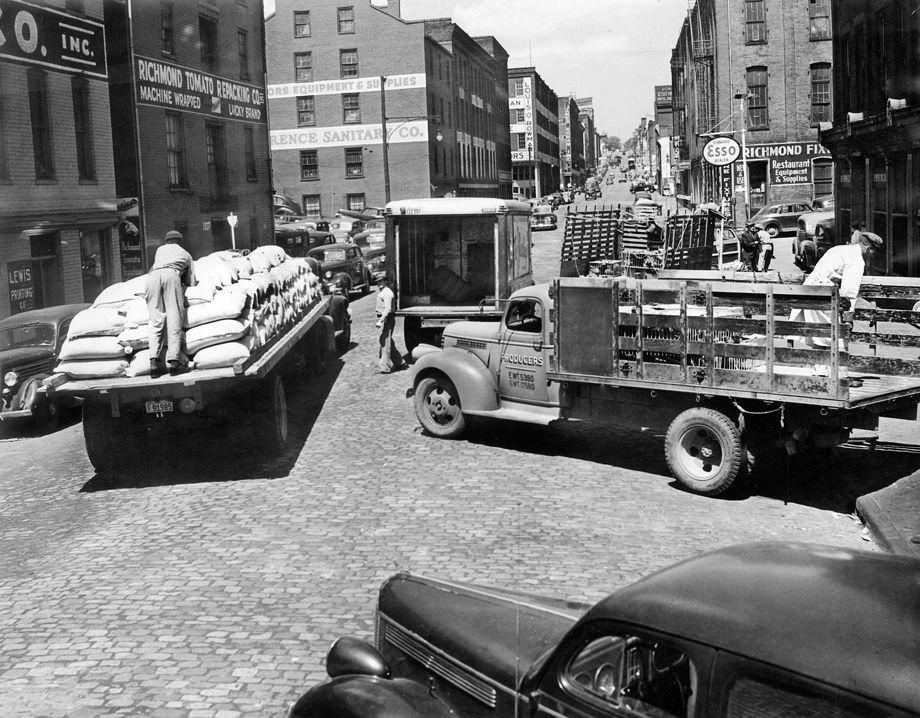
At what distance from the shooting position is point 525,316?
12.0m

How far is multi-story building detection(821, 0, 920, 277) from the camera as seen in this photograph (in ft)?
78.7

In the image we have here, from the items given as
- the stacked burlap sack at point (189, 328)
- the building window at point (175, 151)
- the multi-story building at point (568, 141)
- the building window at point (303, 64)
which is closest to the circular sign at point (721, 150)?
the building window at point (175, 151)

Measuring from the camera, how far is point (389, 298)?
16938 millimetres

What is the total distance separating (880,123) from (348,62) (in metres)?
37.3

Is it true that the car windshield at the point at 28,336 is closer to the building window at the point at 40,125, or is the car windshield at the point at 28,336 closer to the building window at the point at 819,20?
the building window at the point at 40,125

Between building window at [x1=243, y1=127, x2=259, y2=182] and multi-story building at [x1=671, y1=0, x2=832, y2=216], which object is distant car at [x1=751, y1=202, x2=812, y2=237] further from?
building window at [x1=243, y1=127, x2=259, y2=182]

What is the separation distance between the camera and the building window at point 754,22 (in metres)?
45.0

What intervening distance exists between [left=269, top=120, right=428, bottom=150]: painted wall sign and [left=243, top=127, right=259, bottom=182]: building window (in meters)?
20.1

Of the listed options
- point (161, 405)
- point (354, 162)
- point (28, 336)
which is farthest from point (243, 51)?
point (161, 405)

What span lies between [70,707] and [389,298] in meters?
11.6

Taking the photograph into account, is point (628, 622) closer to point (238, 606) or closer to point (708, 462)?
point (238, 606)

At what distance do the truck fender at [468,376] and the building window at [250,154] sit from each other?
90.6 feet

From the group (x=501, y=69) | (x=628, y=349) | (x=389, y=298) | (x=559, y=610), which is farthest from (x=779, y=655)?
(x=501, y=69)

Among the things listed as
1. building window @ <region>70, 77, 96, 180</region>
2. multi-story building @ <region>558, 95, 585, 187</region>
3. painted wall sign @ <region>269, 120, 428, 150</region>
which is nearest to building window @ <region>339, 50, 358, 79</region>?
painted wall sign @ <region>269, 120, 428, 150</region>
